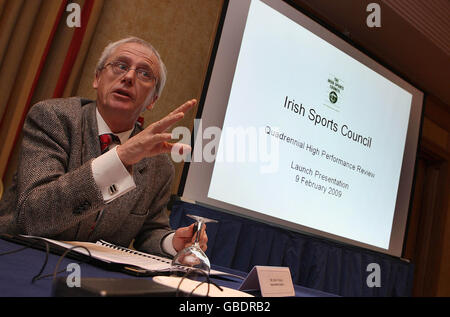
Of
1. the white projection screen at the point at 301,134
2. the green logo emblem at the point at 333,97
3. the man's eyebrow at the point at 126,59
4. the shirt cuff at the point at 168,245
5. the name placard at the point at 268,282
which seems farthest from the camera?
the green logo emblem at the point at 333,97

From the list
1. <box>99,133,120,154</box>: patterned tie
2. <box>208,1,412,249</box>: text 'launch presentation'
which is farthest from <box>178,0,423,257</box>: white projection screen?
<box>99,133,120,154</box>: patterned tie

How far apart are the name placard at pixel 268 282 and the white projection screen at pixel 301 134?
4.61 feet

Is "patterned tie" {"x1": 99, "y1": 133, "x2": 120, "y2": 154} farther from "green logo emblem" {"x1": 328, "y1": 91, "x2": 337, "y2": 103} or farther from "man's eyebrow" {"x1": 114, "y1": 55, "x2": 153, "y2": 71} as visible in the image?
"green logo emblem" {"x1": 328, "y1": 91, "x2": 337, "y2": 103}

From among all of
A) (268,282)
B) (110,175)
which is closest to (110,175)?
(110,175)

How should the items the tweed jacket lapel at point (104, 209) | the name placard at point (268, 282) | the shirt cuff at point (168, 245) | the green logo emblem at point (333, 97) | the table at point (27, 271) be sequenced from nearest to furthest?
the table at point (27, 271) < the name placard at point (268, 282) < the tweed jacket lapel at point (104, 209) < the shirt cuff at point (168, 245) < the green logo emblem at point (333, 97)

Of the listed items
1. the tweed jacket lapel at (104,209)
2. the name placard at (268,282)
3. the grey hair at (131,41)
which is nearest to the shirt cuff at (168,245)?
the tweed jacket lapel at (104,209)

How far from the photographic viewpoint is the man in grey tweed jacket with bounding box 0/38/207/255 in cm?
97

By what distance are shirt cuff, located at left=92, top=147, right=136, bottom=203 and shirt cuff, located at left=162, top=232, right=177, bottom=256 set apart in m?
0.40

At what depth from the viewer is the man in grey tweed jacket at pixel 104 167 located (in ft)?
3.17

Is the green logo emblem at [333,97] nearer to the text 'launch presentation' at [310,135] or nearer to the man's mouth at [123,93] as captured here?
the text 'launch presentation' at [310,135]

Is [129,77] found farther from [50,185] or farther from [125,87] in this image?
[50,185]

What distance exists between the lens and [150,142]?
3.04 feet

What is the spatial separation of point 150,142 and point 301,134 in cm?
203
